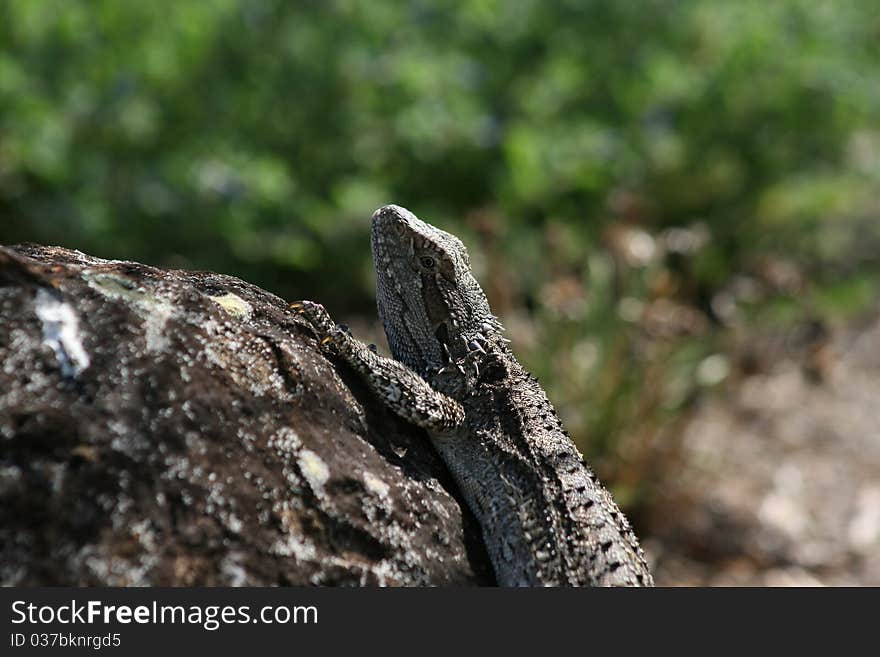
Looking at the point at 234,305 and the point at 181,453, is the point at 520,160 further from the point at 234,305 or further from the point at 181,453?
the point at 181,453

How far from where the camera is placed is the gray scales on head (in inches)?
126

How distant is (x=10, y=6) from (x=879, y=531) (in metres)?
Result: 7.94

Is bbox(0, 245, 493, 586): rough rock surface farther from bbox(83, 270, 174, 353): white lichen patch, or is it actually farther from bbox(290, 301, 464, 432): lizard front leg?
bbox(290, 301, 464, 432): lizard front leg

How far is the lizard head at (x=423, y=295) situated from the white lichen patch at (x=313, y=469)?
1126mm

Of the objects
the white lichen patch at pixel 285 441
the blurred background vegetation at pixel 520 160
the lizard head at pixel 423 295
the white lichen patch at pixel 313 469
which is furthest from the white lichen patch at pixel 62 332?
the blurred background vegetation at pixel 520 160

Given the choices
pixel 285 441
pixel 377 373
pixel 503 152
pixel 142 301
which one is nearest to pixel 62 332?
pixel 142 301

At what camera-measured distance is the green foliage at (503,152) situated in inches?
271

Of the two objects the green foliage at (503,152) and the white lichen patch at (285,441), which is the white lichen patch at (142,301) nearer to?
the white lichen patch at (285,441)

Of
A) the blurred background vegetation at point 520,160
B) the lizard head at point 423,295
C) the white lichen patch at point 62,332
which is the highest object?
the blurred background vegetation at point 520,160

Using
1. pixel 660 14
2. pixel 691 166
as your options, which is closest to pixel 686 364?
pixel 691 166

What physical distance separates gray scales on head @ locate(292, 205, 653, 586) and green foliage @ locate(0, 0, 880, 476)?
2582mm

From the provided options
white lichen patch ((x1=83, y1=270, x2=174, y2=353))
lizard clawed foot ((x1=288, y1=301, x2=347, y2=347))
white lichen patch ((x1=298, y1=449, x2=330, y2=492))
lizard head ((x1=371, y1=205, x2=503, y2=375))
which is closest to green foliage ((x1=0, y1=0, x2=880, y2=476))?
lizard head ((x1=371, y1=205, x2=503, y2=375))

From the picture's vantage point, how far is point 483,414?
369 centimetres

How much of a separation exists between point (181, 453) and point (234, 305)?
0.63 m
